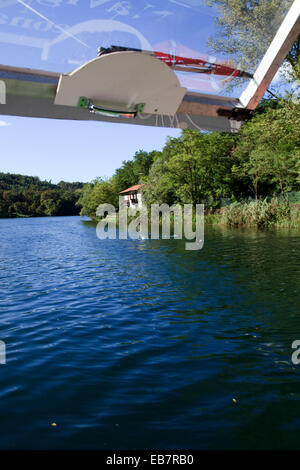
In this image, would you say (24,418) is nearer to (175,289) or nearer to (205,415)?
(205,415)

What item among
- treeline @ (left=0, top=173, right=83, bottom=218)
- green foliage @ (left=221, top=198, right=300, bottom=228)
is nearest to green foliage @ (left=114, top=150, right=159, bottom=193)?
treeline @ (left=0, top=173, right=83, bottom=218)

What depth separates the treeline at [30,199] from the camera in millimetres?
104000

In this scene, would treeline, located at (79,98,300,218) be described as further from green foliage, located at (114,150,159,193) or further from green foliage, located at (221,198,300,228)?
green foliage, located at (114,150,159,193)

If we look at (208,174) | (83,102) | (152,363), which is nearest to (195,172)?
(208,174)

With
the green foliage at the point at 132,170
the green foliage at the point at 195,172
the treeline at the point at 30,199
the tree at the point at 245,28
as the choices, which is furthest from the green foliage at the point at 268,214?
the treeline at the point at 30,199

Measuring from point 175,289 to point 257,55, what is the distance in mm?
5734

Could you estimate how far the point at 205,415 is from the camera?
99.0 inches

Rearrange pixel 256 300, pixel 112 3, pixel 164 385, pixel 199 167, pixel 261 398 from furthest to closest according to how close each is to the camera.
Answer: pixel 199 167 < pixel 256 300 < pixel 164 385 < pixel 261 398 < pixel 112 3

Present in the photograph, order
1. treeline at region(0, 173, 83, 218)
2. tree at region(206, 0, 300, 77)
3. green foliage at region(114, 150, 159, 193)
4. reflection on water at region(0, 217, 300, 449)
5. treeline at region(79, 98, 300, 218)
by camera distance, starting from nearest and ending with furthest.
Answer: tree at region(206, 0, 300, 77), reflection on water at region(0, 217, 300, 449), treeline at region(79, 98, 300, 218), green foliage at region(114, 150, 159, 193), treeline at region(0, 173, 83, 218)

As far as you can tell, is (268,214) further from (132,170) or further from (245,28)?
(132,170)

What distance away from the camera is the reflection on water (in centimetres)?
233

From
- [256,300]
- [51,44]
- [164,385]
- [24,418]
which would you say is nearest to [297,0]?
[51,44]

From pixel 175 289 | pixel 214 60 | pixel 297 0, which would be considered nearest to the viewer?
pixel 297 0

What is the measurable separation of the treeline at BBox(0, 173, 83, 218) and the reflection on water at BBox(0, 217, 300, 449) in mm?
100115
